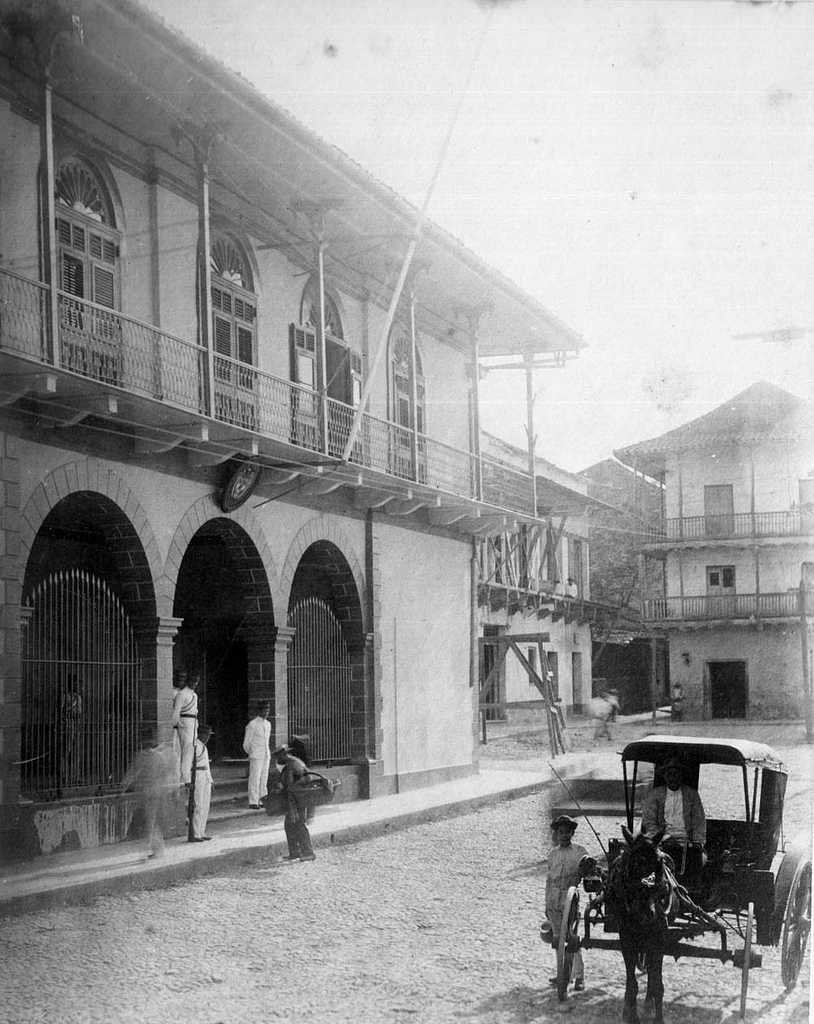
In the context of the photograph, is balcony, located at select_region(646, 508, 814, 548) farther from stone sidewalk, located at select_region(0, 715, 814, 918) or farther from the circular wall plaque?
the circular wall plaque

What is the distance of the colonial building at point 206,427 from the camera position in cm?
1038

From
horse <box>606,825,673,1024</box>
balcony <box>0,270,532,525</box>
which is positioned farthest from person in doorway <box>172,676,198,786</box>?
horse <box>606,825,673,1024</box>

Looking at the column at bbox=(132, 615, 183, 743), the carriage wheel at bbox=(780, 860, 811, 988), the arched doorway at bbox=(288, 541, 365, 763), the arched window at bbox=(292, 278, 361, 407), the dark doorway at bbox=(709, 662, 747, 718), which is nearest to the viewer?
the carriage wheel at bbox=(780, 860, 811, 988)

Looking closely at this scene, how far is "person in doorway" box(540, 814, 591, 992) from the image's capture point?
6.94 meters

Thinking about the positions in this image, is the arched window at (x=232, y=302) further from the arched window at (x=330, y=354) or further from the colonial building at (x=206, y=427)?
the arched window at (x=330, y=354)

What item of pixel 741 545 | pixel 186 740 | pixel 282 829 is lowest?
pixel 282 829

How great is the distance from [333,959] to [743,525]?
4224 millimetres

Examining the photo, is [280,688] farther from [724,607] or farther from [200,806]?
[724,607]

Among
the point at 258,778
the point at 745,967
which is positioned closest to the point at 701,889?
the point at 745,967

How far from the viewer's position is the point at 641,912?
6.38m

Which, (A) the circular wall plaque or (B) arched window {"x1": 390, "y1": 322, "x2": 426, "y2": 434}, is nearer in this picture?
(A) the circular wall plaque

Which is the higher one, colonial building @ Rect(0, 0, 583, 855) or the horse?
colonial building @ Rect(0, 0, 583, 855)

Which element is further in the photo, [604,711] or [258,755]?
[258,755]

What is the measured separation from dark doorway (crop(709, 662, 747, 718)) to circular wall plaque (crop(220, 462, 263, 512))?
593 cm
